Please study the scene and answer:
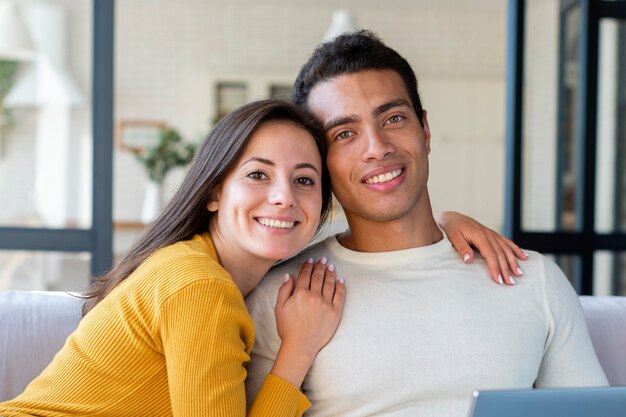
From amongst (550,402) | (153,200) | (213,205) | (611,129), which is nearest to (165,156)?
(153,200)

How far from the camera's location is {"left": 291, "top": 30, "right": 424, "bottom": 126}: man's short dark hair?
196cm

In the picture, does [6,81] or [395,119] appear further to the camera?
[6,81]

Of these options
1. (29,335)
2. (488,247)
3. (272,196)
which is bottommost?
(29,335)

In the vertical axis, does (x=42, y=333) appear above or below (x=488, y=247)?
below

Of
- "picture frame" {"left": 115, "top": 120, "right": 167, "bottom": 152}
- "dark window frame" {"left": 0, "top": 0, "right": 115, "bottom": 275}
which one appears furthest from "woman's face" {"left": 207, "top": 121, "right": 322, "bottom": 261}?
"picture frame" {"left": 115, "top": 120, "right": 167, "bottom": 152}

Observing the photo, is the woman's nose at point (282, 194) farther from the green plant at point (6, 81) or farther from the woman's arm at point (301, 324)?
the green plant at point (6, 81)

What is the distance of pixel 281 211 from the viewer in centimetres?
168

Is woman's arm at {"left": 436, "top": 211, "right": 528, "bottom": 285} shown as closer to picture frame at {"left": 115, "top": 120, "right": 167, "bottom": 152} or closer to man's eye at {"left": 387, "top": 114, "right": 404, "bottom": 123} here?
man's eye at {"left": 387, "top": 114, "right": 404, "bottom": 123}

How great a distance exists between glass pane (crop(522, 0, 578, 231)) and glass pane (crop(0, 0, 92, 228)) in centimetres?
221

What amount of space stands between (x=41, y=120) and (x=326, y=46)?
2304 millimetres

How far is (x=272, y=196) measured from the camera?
169 centimetres

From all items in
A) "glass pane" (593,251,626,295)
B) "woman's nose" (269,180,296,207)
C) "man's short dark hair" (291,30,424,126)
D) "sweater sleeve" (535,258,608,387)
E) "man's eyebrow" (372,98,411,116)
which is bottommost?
"glass pane" (593,251,626,295)

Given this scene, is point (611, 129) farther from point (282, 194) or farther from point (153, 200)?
point (153, 200)

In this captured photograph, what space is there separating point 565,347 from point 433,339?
1.01 feet
